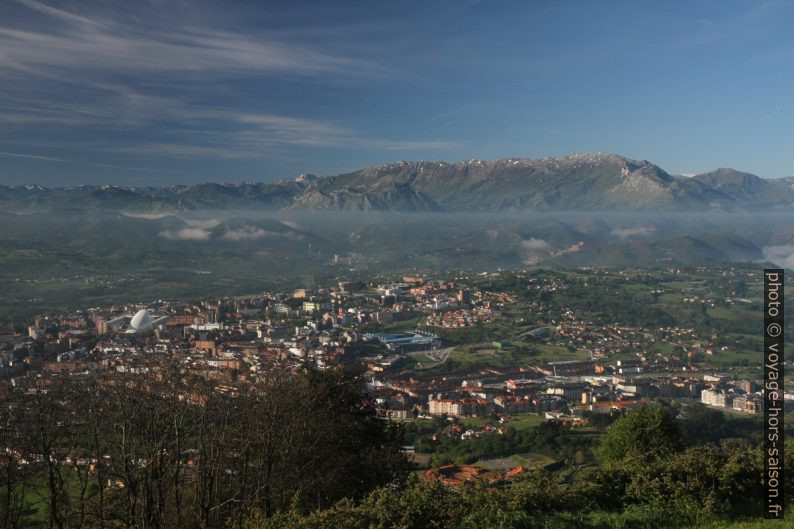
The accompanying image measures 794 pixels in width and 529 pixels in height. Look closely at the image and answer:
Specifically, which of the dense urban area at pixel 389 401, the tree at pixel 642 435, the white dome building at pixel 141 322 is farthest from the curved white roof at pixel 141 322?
the tree at pixel 642 435

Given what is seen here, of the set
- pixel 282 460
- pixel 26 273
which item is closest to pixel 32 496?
pixel 282 460

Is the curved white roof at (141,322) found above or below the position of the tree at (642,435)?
below

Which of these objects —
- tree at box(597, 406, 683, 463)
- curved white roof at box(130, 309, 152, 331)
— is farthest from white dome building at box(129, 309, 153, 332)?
tree at box(597, 406, 683, 463)

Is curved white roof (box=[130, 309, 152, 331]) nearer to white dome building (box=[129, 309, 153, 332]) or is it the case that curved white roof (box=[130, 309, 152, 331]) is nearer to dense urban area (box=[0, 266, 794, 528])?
white dome building (box=[129, 309, 153, 332])

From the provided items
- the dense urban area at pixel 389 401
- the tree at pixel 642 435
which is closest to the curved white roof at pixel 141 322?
the dense urban area at pixel 389 401

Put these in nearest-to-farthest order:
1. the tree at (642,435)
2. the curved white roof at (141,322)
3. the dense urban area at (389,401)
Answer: the dense urban area at (389,401) < the tree at (642,435) < the curved white roof at (141,322)

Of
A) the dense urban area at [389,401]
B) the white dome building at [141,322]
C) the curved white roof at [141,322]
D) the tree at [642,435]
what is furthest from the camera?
the curved white roof at [141,322]

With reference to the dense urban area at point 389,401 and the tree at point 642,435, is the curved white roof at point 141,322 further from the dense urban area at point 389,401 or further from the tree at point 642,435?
the tree at point 642,435

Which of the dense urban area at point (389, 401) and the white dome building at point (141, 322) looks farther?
the white dome building at point (141, 322)
